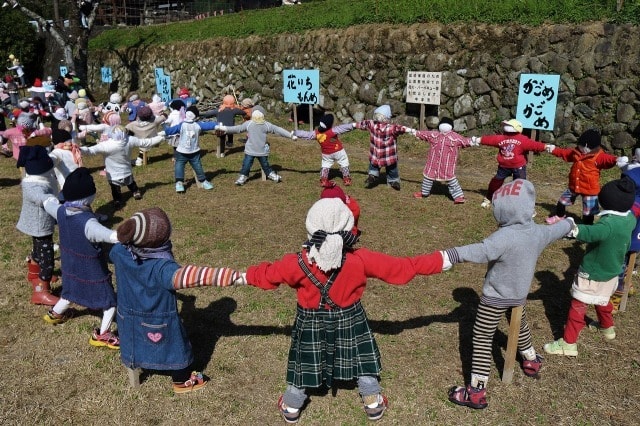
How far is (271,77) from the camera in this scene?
16938 millimetres

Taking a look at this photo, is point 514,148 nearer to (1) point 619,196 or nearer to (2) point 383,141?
(2) point 383,141

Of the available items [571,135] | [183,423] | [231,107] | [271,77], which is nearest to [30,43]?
[271,77]

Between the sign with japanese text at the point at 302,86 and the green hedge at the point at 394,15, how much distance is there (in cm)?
266

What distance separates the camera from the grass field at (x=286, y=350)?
385 cm

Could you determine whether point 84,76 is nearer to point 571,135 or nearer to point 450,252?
point 571,135

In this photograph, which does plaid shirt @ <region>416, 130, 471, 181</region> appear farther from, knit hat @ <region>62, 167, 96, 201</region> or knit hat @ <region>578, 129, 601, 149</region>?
knit hat @ <region>62, 167, 96, 201</region>

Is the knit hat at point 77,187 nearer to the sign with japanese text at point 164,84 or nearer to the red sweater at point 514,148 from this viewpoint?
the red sweater at point 514,148

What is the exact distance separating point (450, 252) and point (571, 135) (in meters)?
8.78

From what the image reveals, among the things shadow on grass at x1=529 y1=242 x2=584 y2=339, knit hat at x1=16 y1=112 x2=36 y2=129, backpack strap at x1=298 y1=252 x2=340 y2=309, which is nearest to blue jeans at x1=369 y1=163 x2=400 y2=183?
shadow on grass at x1=529 y1=242 x2=584 y2=339

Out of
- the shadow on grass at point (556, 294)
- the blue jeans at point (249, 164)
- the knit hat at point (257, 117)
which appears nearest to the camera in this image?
the shadow on grass at point (556, 294)

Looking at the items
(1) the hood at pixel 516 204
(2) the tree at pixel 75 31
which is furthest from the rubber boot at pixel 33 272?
(2) the tree at pixel 75 31

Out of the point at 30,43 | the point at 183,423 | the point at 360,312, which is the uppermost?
the point at 30,43

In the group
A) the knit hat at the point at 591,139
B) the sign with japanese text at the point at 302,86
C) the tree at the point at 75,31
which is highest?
the tree at the point at 75,31

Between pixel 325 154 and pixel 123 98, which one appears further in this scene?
pixel 123 98
